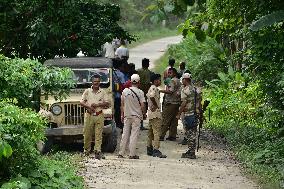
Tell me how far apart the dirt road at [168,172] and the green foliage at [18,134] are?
1792 millimetres

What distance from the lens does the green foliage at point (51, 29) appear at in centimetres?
1825

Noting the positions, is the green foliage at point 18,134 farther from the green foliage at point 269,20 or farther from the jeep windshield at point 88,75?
the jeep windshield at point 88,75

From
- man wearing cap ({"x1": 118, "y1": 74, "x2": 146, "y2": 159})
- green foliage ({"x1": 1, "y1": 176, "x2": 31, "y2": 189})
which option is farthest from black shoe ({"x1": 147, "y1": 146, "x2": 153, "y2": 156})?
green foliage ({"x1": 1, "y1": 176, "x2": 31, "y2": 189})

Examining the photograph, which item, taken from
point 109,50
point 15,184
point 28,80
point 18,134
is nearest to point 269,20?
point 28,80

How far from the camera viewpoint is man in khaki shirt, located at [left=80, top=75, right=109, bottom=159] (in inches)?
569

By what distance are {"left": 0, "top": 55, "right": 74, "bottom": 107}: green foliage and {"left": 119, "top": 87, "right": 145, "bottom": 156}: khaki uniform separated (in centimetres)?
146

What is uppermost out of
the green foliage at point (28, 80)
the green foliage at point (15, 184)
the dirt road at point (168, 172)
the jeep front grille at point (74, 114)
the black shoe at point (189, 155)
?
the green foliage at point (28, 80)

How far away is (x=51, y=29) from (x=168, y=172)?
21.0 ft

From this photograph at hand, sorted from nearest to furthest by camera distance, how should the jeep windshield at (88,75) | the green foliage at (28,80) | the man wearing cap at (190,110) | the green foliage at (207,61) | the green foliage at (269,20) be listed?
the green foliage at (28,80), the green foliage at (269,20), the man wearing cap at (190,110), the jeep windshield at (88,75), the green foliage at (207,61)

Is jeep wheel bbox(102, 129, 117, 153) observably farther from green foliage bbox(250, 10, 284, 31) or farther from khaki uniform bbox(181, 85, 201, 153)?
green foliage bbox(250, 10, 284, 31)

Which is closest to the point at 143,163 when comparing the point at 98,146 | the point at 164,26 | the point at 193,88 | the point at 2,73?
the point at 98,146

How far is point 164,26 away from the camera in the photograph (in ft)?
207

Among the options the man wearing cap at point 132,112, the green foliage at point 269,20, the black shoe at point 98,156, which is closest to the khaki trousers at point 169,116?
the man wearing cap at point 132,112

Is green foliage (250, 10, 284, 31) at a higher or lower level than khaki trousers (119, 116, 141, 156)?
higher
